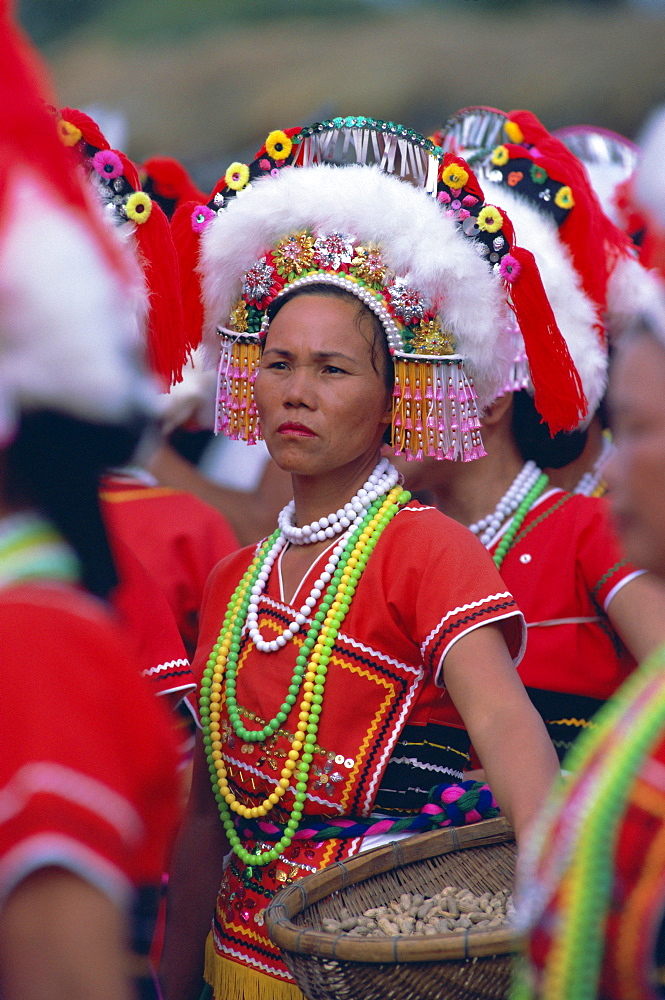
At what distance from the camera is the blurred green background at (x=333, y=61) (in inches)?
421

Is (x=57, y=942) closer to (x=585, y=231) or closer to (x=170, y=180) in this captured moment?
(x=585, y=231)

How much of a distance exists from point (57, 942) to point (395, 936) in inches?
29.0

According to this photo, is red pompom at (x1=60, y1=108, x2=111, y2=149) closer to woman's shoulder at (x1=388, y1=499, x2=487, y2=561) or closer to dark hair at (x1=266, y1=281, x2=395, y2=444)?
dark hair at (x1=266, y1=281, x2=395, y2=444)

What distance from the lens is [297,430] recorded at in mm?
2520

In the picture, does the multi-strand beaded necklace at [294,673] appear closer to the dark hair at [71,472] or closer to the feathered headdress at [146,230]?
the feathered headdress at [146,230]

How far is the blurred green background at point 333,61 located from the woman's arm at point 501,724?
28.6 ft

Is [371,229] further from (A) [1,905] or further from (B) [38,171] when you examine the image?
(A) [1,905]

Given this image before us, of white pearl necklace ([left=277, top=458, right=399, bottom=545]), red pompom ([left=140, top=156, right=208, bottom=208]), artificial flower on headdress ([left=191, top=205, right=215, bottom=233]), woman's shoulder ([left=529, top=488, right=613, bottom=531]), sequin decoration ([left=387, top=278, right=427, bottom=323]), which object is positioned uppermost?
red pompom ([left=140, top=156, right=208, bottom=208])

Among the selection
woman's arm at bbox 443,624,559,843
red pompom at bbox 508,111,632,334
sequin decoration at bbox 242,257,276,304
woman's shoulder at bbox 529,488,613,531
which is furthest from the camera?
red pompom at bbox 508,111,632,334

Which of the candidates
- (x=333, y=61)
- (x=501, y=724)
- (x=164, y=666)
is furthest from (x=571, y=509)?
(x=333, y=61)

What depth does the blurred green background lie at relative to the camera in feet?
35.1

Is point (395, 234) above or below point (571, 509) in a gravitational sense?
above


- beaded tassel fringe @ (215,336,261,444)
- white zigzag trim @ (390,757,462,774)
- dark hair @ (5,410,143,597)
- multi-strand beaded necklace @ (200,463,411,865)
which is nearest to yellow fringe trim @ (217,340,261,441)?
beaded tassel fringe @ (215,336,261,444)

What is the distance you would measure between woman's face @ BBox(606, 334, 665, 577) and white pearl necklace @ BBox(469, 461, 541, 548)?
168 cm
